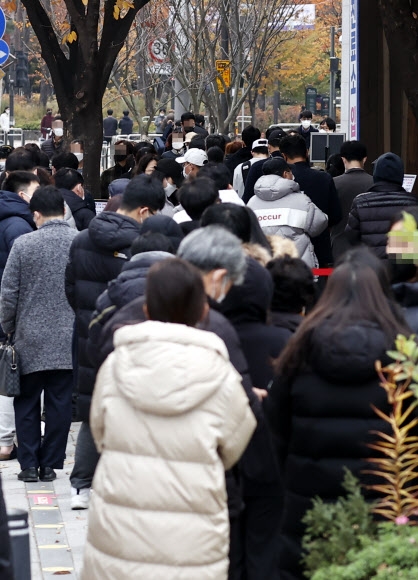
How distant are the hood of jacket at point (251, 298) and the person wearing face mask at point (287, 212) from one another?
456 centimetres

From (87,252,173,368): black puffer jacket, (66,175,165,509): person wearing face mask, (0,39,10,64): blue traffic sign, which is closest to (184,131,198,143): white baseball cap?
(0,39,10,64): blue traffic sign

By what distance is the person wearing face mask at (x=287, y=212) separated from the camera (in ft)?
33.7

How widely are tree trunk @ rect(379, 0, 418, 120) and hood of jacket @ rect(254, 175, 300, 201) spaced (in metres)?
1.42

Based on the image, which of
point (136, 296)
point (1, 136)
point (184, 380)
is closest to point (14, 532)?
point (184, 380)

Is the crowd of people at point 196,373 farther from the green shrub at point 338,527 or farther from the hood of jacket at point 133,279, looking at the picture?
the green shrub at point 338,527

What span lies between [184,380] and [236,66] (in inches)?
1011

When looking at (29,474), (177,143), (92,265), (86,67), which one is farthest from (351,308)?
(177,143)

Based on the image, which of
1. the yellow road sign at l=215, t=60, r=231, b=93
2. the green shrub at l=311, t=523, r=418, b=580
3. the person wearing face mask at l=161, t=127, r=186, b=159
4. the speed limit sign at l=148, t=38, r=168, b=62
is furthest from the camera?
the speed limit sign at l=148, t=38, r=168, b=62

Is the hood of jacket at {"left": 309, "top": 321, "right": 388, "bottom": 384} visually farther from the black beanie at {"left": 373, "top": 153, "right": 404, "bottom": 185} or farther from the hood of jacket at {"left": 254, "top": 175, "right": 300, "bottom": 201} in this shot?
the hood of jacket at {"left": 254, "top": 175, "right": 300, "bottom": 201}

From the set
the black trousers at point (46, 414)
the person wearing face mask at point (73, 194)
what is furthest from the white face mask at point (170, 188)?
the black trousers at point (46, 414)

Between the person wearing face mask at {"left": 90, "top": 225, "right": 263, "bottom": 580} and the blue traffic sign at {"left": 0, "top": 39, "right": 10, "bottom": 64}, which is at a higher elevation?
the blue traffic sign at {"left": 0, "top": 39, "right": 10, "bottom": 64}

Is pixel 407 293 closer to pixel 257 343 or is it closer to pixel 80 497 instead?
pixel 257 343

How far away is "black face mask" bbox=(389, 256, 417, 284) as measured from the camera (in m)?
5.60

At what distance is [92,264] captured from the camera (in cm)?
791
